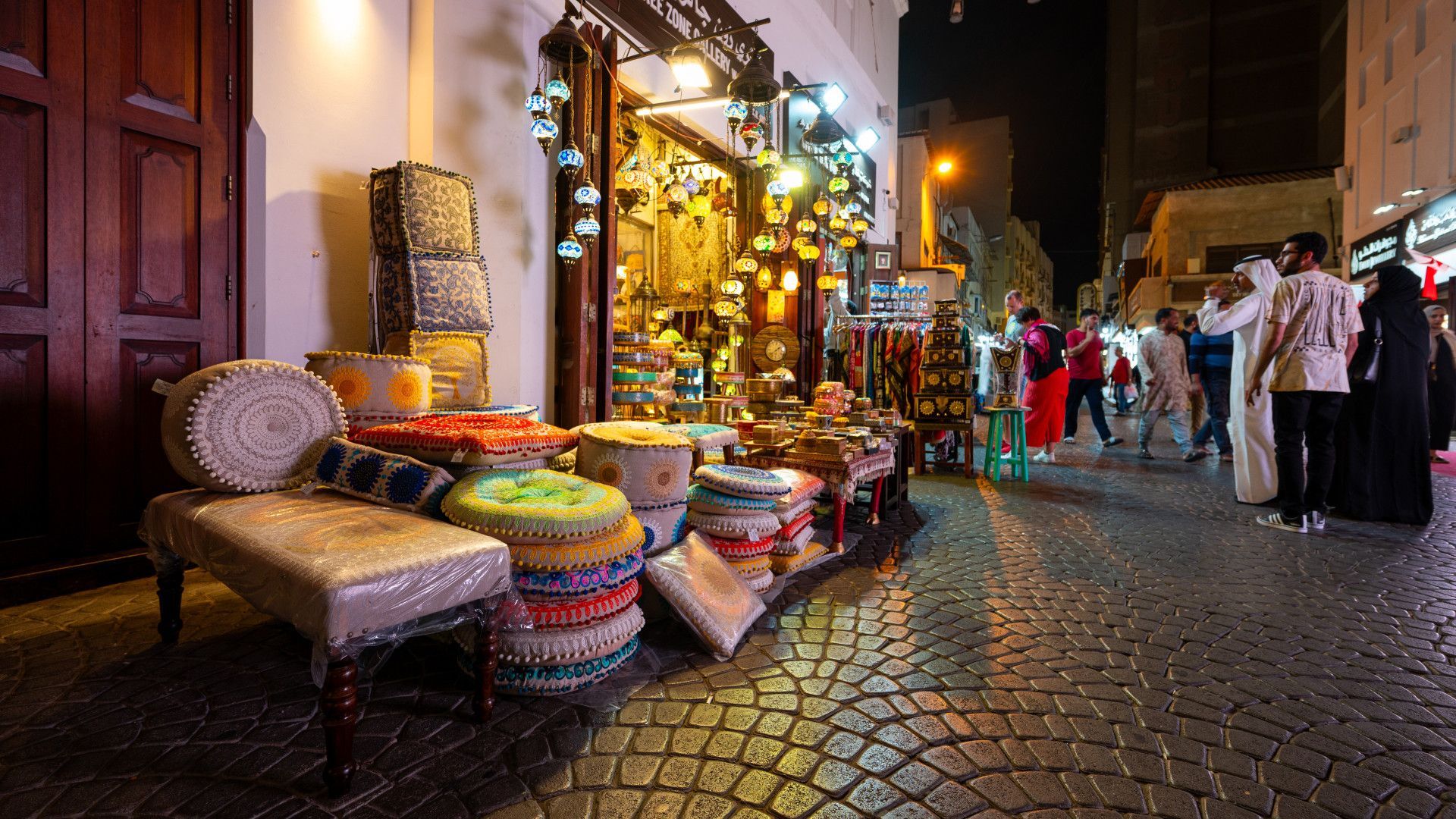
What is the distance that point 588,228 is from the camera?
17.8 ft

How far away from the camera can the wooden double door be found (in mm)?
3086

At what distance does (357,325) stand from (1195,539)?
20.2 ft

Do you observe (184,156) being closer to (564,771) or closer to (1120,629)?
(564,771)

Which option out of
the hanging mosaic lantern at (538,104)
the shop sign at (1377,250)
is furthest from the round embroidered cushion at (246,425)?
the shop sign at (1377,250)

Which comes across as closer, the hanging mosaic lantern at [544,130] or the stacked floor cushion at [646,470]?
the stacked floor cushion at [646,470]

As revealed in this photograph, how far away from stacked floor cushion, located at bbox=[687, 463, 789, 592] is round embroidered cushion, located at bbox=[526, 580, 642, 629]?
3.01ft

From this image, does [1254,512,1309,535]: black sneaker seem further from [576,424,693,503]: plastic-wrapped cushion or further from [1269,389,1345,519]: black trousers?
[576,424,693,503]: plastic-wrapped cushion

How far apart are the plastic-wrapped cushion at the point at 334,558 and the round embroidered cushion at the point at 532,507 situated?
0.12 metres

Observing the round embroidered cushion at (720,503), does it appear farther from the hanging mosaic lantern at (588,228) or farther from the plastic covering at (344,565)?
the hanging mosaic lantern at (588,228)

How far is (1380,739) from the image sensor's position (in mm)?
2025

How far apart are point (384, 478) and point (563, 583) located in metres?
0.82

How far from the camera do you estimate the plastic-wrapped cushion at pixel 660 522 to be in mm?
2850

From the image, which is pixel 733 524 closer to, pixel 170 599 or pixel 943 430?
pixel 170 599

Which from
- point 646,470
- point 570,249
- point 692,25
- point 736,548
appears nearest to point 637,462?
point 646,470
